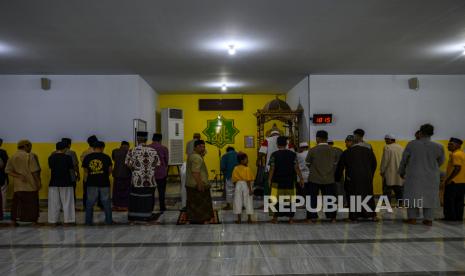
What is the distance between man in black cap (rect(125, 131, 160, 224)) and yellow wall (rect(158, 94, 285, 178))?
7431 mm

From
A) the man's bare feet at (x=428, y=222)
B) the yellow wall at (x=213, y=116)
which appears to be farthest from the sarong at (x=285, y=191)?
the yellow wall at (x=213, y=116)

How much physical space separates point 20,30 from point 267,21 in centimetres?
359

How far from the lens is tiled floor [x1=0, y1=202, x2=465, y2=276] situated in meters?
4.45

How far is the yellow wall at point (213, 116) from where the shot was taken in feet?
47.1

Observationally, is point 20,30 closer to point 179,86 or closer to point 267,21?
point 267,21

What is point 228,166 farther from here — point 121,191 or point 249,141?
point 249,141

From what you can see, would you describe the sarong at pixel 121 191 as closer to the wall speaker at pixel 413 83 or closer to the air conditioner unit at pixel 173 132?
the air conditioner unit at pixel 173 132

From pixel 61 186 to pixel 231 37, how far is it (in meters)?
3.52

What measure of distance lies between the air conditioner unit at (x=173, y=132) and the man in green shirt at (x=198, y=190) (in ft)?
19.5

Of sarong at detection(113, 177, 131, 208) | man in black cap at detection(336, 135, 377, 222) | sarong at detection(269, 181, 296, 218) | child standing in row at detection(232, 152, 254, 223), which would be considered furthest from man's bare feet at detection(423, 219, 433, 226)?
sarong at detection(113, 177, 131, 208)

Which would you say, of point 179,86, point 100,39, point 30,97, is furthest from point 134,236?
point 179,86

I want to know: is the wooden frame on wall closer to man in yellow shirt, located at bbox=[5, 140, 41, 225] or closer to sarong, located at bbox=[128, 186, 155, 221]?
sarong, located at bbox=[128, 186, 155, 221]

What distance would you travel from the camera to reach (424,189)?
6.61m

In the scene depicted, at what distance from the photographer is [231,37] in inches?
278
